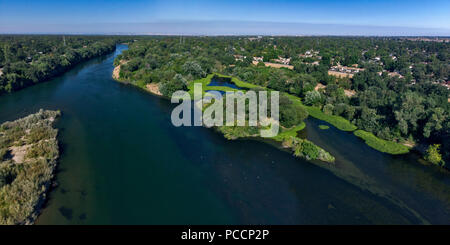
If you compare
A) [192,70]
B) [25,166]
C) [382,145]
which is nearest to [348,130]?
[382,145]

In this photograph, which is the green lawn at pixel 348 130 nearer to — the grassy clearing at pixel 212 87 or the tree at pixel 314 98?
the tree at pixel 314 98

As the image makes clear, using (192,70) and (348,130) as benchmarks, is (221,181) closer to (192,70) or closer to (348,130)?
(348,130)

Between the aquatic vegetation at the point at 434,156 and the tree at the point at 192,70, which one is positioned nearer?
the aquatic vegetation at the point at 434,156

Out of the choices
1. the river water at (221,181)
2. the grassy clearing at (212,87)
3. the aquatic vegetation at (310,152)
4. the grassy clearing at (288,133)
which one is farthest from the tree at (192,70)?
the aquatic vegetation at (310,152)

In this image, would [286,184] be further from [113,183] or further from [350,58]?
[350,58]

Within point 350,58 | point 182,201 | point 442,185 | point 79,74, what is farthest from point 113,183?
point 350,58

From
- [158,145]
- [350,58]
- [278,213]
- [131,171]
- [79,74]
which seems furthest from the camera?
[350,58]
